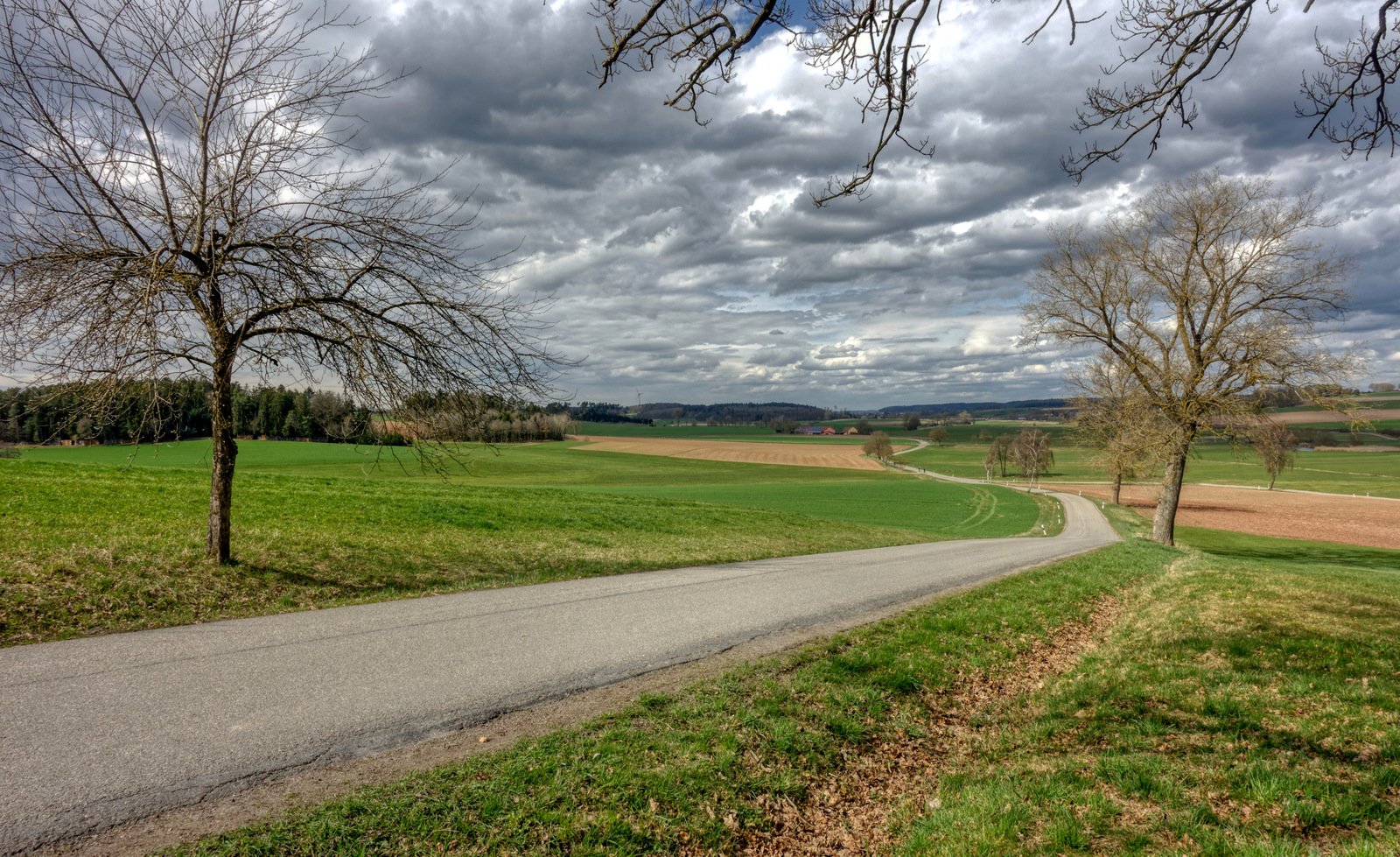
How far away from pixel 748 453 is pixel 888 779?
88112 millimetres

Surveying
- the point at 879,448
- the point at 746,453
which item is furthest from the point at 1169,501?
the point at 879,448

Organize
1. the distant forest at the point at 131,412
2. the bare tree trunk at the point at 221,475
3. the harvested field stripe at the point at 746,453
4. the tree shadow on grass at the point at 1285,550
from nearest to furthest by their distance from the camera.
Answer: the distant forest at the point at 131,412 → the bare tree trunk at the point at 221,475 → the tree shadow on grass at the point at 1285,550 → the harvested field stripe at the point at 746,453

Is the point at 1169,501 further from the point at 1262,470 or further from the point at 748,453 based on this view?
the point at 1262,470

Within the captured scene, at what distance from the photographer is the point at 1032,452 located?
73.0 m

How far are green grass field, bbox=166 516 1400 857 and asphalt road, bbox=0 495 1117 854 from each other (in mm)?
923

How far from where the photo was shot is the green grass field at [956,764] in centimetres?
393

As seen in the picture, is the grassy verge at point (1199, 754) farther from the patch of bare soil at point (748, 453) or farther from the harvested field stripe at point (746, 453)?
the harvested field stripe at point (746, 453)

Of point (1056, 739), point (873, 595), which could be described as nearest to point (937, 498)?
point (873, 595)

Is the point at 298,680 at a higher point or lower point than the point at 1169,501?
higher

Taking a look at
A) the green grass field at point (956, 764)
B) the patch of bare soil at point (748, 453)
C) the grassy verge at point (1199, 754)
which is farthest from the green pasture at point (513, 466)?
the grassy verge at point (1199, 754)

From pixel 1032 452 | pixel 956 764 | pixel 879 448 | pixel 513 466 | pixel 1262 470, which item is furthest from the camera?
pixel 879 448

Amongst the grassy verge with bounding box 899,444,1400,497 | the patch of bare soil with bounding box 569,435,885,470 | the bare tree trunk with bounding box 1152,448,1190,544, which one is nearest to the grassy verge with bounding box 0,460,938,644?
the bare tree trunk with bounding box 1152,448,1190,544

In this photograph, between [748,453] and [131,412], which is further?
[748,453]

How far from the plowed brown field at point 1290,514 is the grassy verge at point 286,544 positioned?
1400 inches
